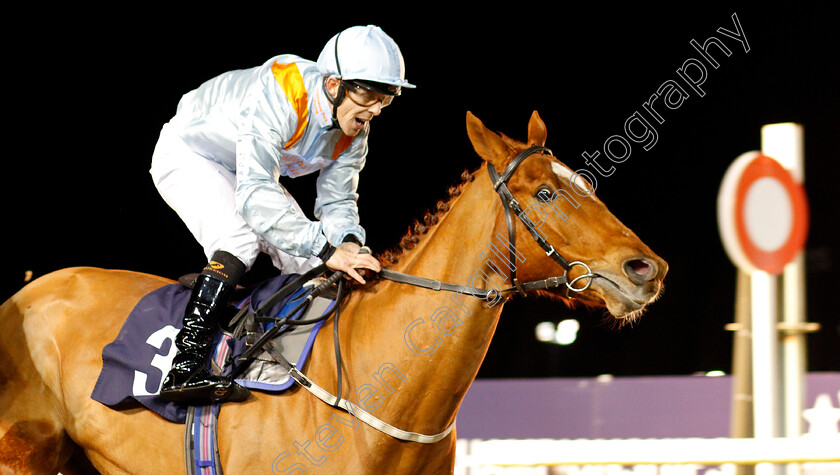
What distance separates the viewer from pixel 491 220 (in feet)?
7.52

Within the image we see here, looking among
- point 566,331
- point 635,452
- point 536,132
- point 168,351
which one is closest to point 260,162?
point 168,351

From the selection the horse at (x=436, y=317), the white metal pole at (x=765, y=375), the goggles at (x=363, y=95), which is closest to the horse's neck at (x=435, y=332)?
the horse at (x=436, y=317)

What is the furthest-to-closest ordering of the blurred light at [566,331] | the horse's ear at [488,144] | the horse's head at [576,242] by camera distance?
1. the blurred light at [566,331]
2. the horse's ear at [488,144]
3. the horse's head at [576,242]

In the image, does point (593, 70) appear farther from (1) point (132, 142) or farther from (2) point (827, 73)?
(1) point (132, 142)

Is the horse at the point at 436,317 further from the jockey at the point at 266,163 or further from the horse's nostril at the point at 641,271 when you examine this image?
the jockey at the point at 266,163

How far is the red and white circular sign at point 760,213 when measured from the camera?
8.18 ft

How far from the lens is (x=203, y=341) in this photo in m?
2.44

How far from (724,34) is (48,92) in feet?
19.9

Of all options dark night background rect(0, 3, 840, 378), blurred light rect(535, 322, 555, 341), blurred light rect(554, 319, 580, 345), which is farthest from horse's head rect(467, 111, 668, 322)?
blurred light rect(535, 322, 555, 341)

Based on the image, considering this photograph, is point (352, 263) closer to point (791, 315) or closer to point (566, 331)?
point (791, 315)

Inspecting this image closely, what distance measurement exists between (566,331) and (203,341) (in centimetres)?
672

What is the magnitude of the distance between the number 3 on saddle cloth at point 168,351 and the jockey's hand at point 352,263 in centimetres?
14

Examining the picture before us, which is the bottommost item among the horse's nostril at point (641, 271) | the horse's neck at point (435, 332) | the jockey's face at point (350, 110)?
the horse's neck at point (435, 332)

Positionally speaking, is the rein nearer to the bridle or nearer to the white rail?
the bridle
